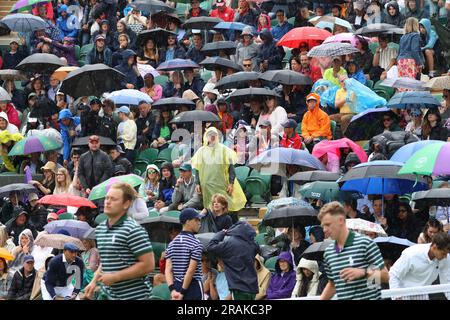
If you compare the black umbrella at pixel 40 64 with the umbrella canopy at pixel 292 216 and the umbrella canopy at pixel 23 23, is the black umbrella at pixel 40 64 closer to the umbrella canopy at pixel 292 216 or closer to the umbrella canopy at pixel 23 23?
the umbrella canopy at pixel 23 23

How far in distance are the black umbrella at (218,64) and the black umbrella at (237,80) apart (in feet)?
3.08

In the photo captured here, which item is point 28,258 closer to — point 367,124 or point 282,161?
point 282,161

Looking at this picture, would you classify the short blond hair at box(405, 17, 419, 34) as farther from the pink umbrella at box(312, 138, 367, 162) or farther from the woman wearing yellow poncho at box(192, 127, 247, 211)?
the woman wearing yellow poncho at box(192, 127, 247, 211)

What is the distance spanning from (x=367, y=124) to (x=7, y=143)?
5.75 m

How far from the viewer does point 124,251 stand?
11.2 metres

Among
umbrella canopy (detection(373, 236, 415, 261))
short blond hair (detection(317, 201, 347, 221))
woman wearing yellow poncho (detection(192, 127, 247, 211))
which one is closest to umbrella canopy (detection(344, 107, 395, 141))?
woman wearing yellow poncho (detection(192, 127, 247, 211))

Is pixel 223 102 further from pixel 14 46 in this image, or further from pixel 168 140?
pixel 14 46

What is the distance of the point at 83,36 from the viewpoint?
94.4ft

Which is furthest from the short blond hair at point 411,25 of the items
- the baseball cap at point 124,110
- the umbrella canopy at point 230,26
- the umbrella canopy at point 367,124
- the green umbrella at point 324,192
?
the green umbrella at point 324,192

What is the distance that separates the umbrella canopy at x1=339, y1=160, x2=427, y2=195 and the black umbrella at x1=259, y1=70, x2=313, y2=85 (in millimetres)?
5280

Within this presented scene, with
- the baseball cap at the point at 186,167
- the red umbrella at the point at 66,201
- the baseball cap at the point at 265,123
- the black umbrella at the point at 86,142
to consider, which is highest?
the baseball cap at the point at 265,123

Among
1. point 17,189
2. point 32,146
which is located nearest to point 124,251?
point 17,189

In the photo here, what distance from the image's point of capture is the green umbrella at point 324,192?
1833 centimetres

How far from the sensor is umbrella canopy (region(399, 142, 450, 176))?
17438mm
